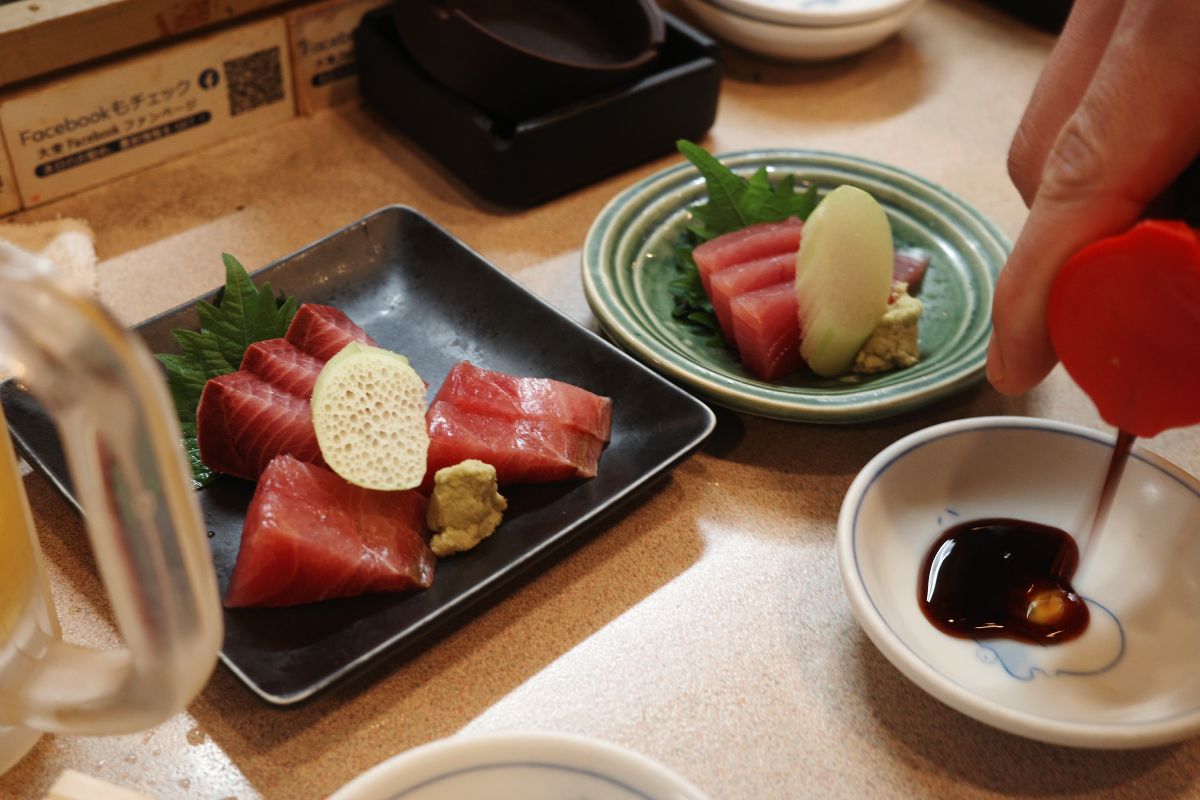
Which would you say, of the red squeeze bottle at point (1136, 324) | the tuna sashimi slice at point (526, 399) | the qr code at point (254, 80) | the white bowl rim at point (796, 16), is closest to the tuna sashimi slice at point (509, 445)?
the tuna sashimi slice at point (526, 399)

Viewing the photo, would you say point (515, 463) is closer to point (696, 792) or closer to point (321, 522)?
point (321, 522)

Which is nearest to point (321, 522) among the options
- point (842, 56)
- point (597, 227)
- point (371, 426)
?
point (371, 426)

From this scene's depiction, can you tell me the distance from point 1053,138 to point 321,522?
2.65ft

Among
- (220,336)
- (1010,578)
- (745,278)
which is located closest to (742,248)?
(745,278)

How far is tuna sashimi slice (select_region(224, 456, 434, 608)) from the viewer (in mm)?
948

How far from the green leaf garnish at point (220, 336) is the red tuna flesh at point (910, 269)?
2.42 feet

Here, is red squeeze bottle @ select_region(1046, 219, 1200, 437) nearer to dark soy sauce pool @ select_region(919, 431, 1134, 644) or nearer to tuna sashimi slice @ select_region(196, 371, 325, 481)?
dark soy sauce pool @ select_region(919, 431, 1134, 644)

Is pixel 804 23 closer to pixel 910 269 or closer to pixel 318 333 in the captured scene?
pixel 910 269

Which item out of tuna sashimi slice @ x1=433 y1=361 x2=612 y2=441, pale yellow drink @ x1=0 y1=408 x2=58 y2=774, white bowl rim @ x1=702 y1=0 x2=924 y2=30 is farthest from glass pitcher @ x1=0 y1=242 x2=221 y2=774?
white bowl rim @ x1=702 y1=0 x2=924 y2=30

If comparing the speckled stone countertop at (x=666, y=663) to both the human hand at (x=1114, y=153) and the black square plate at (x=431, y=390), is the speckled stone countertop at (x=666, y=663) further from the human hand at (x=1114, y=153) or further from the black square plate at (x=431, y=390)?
the human hand at (x=1114, y=153)

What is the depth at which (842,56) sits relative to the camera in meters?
2.01

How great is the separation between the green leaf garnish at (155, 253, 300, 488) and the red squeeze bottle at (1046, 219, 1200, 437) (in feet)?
2.60

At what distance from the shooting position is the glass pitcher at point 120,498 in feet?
1.83

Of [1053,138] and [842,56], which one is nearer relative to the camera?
[1053,138]
